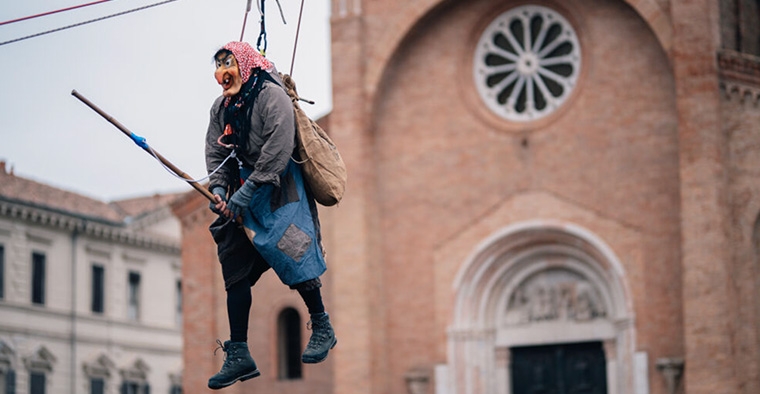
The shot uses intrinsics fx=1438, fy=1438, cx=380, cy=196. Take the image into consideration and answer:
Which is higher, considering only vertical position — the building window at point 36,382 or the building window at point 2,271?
the building window at point 2,271

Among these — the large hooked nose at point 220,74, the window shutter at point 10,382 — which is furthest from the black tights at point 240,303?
the window shutter at point 10,382

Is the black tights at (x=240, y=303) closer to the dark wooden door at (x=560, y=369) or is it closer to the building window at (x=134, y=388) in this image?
the dark wooden door at (x=560, y=369)

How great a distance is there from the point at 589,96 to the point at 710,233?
12.1 ft

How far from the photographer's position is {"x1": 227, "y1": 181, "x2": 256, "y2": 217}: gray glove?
6.86 m

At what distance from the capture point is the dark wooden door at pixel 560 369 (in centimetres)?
2611

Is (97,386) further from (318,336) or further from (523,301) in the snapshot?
(318,336)

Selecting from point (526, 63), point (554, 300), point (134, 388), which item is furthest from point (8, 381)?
point (526, 63)

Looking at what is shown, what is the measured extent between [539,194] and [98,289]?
76.6 ft

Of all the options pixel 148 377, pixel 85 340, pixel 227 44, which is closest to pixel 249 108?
pixel 227 44

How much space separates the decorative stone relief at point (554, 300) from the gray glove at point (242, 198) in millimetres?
19865

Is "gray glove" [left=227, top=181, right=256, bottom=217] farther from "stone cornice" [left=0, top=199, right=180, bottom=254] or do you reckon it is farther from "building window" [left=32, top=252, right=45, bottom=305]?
"building window" [left=32, top=252, right=45, bottom=305]

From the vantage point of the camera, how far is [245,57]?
23.4ft

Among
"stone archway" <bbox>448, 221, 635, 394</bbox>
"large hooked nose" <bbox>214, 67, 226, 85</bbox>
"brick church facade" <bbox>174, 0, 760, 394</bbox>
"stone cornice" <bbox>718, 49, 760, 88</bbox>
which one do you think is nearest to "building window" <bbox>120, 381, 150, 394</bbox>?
"brick church facade" <bbox>174, 0, 760, 394</bbox>

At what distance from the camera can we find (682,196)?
79.7 feet
